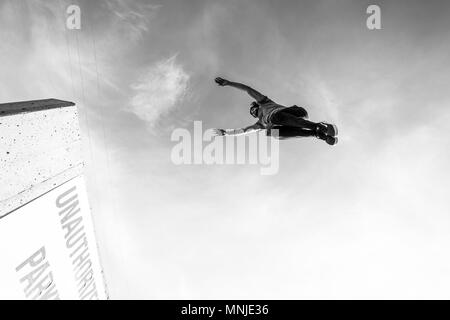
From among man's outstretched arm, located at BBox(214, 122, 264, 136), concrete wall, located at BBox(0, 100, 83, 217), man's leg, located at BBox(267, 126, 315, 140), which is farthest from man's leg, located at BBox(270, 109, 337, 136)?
concrete wall, located at BBox(0, 100, 83, 217)

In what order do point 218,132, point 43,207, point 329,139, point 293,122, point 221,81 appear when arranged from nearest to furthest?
point 43,207 → point 329,139 → point 293,122 → point 218,132 → point 221,81

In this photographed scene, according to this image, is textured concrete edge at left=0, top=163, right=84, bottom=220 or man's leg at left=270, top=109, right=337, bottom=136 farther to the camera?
man's leg at left=270, top=109, right=337, bottom=136

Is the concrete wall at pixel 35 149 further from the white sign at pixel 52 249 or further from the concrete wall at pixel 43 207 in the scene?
the white sign at pixel 52 249

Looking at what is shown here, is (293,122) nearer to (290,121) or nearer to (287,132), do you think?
(290,121)

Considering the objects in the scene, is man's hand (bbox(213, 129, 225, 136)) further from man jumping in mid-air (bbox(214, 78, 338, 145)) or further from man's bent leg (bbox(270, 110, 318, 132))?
man's bent leg (bbox(270, 110, 318, 132))

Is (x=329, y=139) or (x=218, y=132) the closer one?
(x=329, y=139)

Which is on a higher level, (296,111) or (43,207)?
(296,111)

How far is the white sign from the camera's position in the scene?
164 inches

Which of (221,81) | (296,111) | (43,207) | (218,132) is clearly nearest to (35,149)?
(43,207)

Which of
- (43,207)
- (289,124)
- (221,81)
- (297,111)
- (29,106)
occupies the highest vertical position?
(221,81)

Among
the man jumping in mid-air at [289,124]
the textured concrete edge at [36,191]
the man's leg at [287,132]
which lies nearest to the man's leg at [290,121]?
the man jumping in mid-air at [289,124]

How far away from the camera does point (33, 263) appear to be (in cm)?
453

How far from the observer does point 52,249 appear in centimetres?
491
